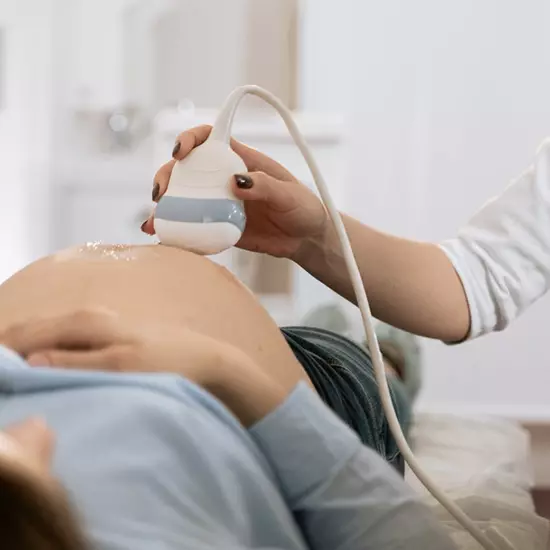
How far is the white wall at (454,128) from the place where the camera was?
1.90m

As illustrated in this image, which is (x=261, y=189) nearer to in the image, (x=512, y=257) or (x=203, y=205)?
(x=203, y=205)

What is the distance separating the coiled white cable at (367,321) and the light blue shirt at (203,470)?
0.11 m

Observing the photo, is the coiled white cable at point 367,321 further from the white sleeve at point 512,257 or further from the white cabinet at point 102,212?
the white cabinet at point 102,212

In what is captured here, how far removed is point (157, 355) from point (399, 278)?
13.1 inches

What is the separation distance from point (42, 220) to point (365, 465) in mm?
1875

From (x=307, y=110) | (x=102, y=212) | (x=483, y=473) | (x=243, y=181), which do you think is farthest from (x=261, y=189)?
(x=102, y=212)

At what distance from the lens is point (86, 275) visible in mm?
544

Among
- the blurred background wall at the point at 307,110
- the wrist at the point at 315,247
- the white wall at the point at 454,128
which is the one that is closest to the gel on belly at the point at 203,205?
the wrist at the point at 315,247

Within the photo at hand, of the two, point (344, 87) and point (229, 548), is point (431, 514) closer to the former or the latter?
point (229, 548)

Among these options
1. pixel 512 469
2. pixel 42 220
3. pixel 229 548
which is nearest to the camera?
pixel 229 548

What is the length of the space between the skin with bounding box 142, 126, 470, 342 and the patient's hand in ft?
0.72

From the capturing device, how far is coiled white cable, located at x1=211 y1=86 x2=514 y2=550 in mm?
583

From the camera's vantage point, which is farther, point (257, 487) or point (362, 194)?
point (362, 194)

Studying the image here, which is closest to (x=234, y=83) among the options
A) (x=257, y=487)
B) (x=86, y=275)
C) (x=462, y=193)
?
(x=462, y=193)
